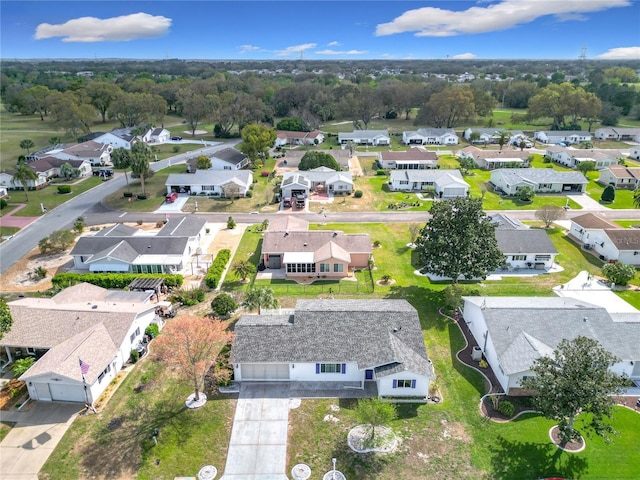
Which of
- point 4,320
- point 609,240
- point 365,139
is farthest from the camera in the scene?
point 365,139

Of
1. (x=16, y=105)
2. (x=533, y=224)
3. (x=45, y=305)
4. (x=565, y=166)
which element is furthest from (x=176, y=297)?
(x=16, y=105)

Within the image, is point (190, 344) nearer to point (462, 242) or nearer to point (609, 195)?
point (462, 242)

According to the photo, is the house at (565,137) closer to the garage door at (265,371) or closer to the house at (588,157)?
the house at (588,157)

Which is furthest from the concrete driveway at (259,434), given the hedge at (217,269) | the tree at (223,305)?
the hedge at (217,269)

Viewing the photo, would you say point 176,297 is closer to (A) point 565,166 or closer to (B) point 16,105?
(A) point 565,166

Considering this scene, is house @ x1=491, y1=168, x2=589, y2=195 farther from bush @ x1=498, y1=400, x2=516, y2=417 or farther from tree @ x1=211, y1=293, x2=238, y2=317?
tree @ x1=211, y1=293, x2=238, y2=317

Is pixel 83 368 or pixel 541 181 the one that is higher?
pixel 541 181

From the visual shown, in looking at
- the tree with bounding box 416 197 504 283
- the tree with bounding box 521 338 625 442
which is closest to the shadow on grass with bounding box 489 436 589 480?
the tree with bounding box 521 338 625 442

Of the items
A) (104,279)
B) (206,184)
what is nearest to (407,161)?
(206,184)
